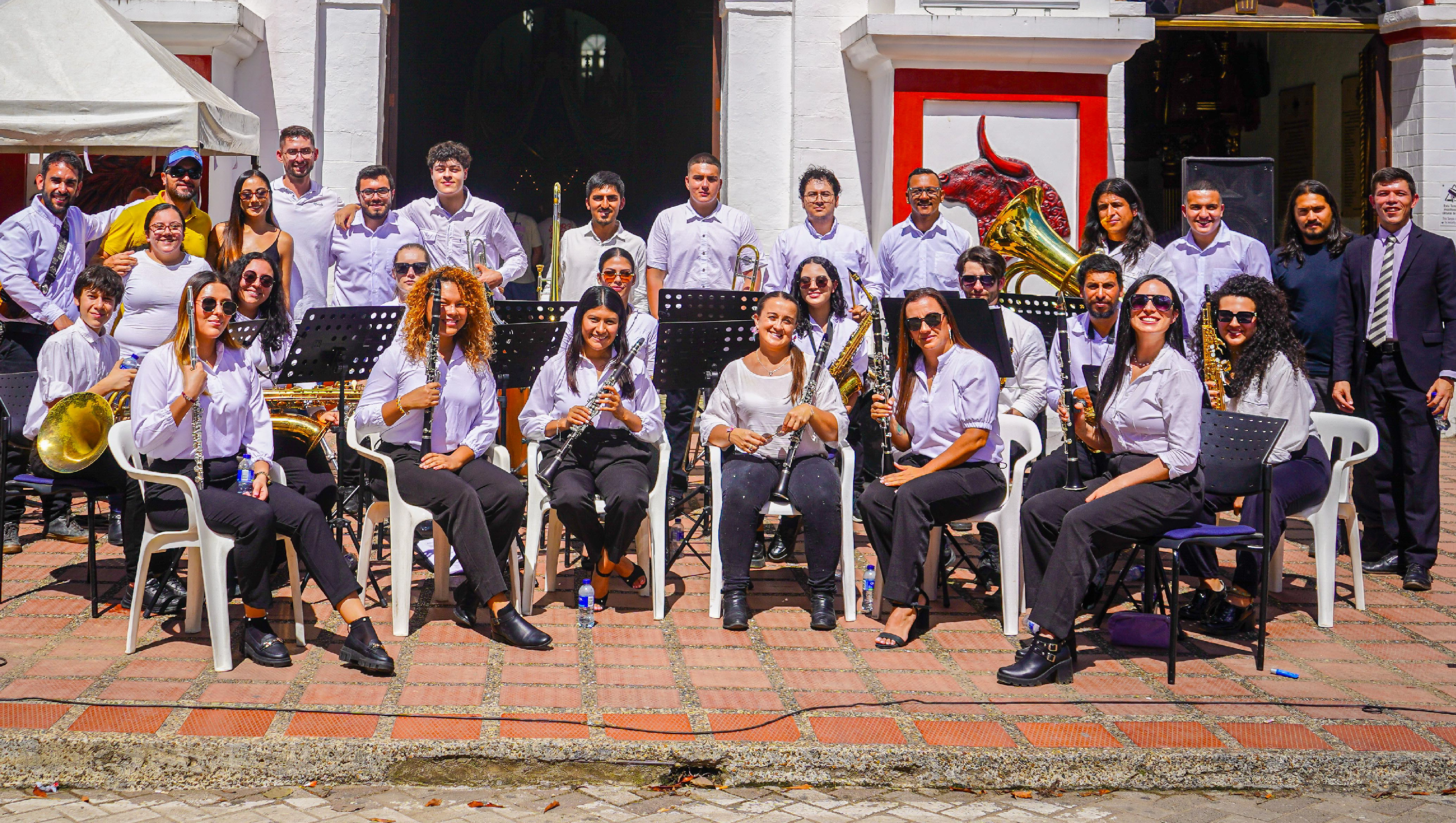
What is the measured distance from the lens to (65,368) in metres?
6.32

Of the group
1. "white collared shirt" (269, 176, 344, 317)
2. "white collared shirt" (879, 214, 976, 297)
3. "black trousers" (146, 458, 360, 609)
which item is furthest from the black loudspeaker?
"black trousers" (146, 458, 360, 609)

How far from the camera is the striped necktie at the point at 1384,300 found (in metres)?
6.81

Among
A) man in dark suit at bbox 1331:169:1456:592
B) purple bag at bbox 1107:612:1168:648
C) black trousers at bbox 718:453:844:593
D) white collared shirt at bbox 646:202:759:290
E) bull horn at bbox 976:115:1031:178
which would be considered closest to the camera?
purple bag at bbox 1107:612:1168:648

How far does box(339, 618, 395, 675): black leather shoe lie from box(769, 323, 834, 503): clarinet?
180 cm

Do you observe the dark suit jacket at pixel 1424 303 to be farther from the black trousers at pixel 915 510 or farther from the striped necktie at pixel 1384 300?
the black trousers at pixel 915 510

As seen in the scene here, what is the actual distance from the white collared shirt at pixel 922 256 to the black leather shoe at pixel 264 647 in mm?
4115

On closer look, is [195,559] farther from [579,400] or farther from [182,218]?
[182,218]

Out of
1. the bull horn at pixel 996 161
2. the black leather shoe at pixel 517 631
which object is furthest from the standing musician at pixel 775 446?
the bull horn at pixel 996 161

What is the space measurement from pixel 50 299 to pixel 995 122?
259 inches

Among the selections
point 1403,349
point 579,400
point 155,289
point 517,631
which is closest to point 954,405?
point 579,400

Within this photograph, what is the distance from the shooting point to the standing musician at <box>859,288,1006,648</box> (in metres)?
5.71

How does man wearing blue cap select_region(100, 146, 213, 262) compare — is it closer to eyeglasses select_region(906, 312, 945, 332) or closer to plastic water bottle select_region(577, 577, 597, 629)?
plastic water bottle select_region(577, 577, 597, 629)

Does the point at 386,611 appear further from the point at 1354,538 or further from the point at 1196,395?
the point at 1354,538

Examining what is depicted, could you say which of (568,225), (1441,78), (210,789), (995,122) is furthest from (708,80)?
(210,789)
